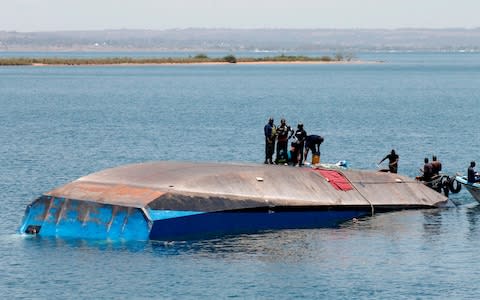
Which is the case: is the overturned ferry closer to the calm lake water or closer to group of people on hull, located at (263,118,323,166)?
the calm lake water

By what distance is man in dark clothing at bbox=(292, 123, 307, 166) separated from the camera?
60.0m

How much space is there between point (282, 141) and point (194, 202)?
1050cm

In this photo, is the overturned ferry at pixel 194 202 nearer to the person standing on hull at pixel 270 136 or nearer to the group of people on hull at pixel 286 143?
the group of people on hull at pixel 286 143

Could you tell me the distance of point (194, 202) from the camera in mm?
51500

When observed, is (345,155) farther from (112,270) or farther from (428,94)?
(428,94)

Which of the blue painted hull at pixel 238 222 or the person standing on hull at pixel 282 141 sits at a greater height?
the person standing on hull at pixel 282 141

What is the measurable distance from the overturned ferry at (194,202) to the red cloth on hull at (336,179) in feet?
0.19

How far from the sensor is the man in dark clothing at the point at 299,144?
2362 inches

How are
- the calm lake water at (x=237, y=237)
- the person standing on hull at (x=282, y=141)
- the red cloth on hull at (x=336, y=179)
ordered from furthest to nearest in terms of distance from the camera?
the person standing on hull at (x=282, y=141), the red cloth on hull at (x=336, y=179), the calm lake water at (x=237, y=237)

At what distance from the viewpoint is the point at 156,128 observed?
11656 cm

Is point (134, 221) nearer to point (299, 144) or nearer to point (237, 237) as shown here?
point (237, 237)

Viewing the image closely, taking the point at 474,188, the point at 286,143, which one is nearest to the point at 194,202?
the point at 286,143

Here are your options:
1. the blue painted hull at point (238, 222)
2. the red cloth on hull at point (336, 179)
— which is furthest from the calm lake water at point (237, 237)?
the red cloth on hull at point (336, 179)

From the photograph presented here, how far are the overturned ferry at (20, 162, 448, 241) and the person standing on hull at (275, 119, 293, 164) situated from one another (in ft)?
6.66
